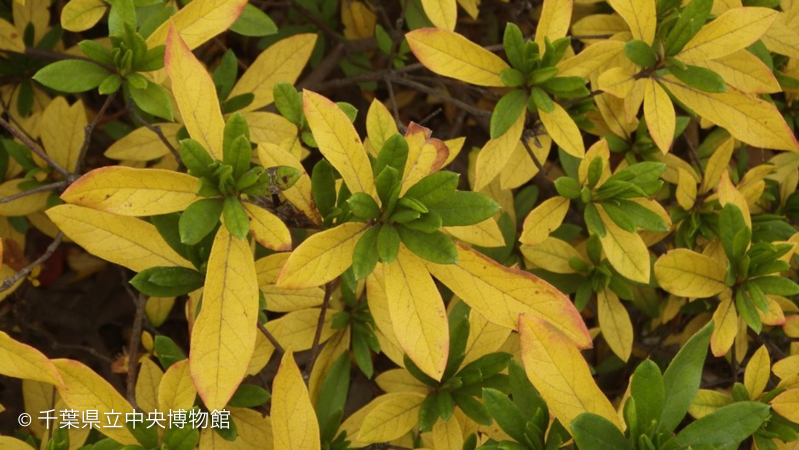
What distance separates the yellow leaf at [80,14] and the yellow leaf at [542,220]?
1.02 meters

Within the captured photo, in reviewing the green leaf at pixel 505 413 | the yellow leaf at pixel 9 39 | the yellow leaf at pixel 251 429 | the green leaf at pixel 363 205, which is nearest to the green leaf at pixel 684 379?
the green leaf at pixel 505 413

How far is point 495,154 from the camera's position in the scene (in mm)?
1645

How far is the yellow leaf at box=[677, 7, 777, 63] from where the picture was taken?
1.56 metres

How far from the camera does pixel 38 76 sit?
1.46 meters

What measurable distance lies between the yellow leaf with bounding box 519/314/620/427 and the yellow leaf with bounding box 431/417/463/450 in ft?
1.10

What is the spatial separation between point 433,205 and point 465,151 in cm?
132

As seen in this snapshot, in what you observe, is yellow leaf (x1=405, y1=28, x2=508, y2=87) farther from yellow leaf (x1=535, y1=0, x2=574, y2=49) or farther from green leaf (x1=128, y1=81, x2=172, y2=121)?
green leaf (x1=128, y1=81, x2=172, y2=121)

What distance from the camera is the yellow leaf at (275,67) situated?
5.96ft

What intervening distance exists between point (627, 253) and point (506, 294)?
0.47 meters

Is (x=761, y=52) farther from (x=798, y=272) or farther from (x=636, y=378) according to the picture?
(x=636, y=378)

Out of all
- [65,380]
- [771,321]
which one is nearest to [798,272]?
[771,321]

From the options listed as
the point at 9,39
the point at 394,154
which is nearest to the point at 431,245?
the point at 394,154

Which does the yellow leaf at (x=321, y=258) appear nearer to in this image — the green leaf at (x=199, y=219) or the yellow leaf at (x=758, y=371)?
the green leaf at (x=199, y=219)

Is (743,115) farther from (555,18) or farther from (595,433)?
(595,433)
